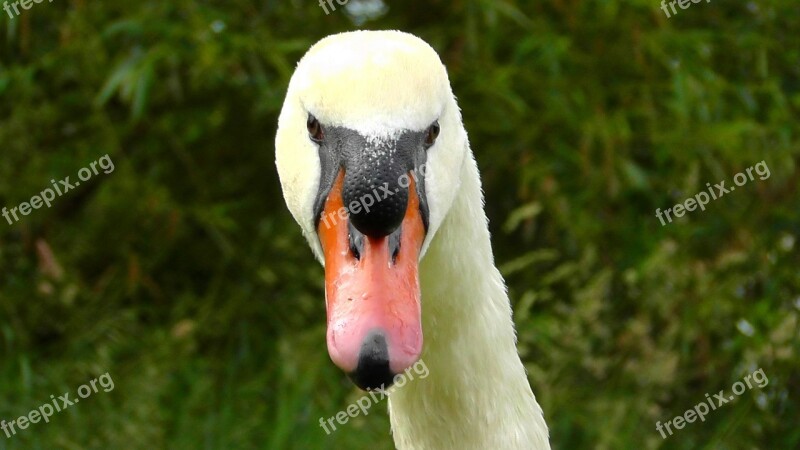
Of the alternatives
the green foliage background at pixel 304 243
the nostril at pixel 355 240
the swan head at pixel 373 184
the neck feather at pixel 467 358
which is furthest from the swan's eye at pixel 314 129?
the green foliage background at pixel 304 243

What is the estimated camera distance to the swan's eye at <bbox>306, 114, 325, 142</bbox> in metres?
1.47

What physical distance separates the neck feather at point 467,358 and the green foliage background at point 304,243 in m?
1.18

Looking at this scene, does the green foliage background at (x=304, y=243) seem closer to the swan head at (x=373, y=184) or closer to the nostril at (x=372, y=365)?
the swan head at (x=373, y=184)

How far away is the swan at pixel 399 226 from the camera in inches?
53.9

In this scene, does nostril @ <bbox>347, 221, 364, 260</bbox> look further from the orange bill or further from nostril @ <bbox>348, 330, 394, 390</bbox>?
nostril @ <bbox>348, 330, 394, 390</bbox>

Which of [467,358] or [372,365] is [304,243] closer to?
[467,358]

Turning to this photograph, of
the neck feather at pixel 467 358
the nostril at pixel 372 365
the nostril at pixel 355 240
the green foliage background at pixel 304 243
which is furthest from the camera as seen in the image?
the green foliage background at pixel 304 243

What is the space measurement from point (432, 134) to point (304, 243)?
193cm

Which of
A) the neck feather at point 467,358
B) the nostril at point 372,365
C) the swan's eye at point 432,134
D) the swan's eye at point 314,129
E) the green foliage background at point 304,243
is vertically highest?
the swan's eye at point 314,129

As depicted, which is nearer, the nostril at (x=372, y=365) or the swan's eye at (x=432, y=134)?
the nostril at (x=372, y=365)

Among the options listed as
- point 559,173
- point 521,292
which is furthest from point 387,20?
point 521,292

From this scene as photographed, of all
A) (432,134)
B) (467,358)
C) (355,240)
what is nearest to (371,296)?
(355,240)

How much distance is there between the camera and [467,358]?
171 centimetres

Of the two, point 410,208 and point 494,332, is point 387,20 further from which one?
point 410,208
